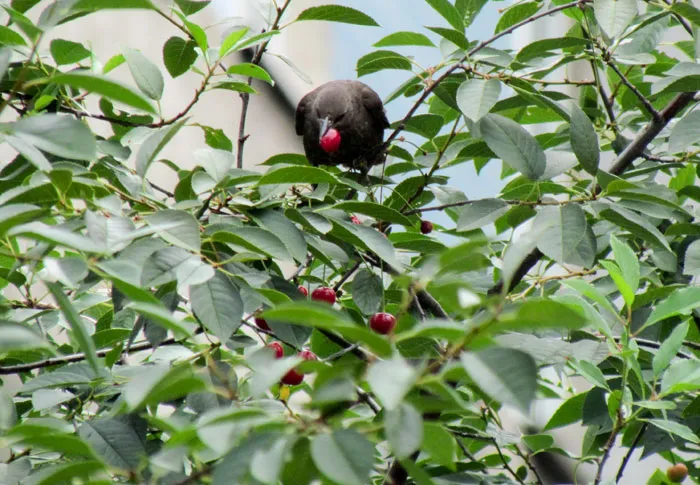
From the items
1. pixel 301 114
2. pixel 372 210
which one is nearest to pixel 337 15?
pixel 372 210

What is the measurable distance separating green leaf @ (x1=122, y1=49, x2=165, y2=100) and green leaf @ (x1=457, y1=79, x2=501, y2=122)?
40 centimetres

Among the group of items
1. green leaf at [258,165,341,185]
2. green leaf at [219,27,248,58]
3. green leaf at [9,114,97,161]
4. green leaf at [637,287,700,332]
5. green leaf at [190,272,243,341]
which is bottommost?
green leaf at [637,287,700,332]

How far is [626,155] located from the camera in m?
1.29

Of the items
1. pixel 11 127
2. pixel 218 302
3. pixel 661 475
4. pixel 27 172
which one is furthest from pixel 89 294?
pixel 661 475

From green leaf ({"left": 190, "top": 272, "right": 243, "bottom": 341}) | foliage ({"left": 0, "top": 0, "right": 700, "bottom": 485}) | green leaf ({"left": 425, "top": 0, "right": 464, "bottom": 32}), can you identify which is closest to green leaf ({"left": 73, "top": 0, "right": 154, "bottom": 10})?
foliage ({"left": 0, "top": 0, "right": 700, "bottom": 485})

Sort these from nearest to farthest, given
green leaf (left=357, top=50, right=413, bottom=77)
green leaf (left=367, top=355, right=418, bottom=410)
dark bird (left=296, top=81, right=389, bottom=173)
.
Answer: green leaf (left=367, top=355, right=418, bottom=410), green leaf (left=357, top=50, right=413, bottom=77), dark bird (left=296, top=81, right=389, bottom=173)

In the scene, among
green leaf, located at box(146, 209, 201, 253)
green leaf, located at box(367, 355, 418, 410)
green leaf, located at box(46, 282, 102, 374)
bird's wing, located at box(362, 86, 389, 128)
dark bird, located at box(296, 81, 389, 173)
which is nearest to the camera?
green leaf, located at box(367, 355, 418, 410)

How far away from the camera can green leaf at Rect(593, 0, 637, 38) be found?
47.9 inches

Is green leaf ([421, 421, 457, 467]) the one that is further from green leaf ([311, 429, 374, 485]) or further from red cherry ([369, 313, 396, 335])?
red cherry ([369, 313, 396, 335])

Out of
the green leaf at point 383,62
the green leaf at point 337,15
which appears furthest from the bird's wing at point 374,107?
the green leaf at point 337,15

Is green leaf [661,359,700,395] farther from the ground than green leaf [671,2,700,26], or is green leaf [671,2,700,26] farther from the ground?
green leaf [671,2,700,26]

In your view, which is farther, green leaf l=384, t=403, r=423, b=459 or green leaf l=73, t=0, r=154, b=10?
green leaf l=73, t=0, r=154, b=10

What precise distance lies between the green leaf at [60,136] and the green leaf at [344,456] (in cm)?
26

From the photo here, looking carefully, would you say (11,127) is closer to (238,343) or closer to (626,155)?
(238,343)
